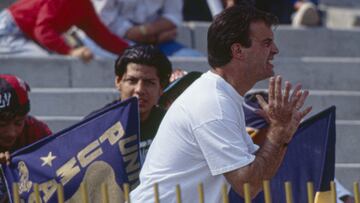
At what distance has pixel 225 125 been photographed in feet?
18.7

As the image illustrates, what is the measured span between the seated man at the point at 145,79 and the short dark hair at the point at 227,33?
63.8 inches

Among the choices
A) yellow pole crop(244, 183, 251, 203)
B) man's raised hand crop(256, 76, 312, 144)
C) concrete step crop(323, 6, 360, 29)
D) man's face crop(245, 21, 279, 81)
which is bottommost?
concrete step crop(323, 6, 360, 29)

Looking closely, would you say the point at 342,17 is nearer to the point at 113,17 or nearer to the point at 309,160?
the point at 113,17

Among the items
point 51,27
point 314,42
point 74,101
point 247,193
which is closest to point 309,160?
point 247,193

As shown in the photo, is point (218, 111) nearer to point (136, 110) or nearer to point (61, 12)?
point (136, 110)

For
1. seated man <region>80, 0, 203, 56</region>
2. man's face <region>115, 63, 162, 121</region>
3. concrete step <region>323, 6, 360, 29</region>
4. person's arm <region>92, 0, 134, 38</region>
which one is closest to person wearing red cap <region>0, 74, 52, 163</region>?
man's face <region>115, 63, 162, 121</region>

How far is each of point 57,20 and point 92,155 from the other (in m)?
2.87

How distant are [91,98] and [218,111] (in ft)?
13.1

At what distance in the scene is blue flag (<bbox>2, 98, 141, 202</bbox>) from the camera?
6.94 meters

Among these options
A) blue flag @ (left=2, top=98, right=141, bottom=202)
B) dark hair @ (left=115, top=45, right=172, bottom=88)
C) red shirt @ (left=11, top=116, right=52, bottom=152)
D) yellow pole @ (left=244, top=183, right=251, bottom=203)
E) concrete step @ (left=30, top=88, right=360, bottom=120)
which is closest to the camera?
yellow pole @ (left=244, top=183, right=251, bottom=203)

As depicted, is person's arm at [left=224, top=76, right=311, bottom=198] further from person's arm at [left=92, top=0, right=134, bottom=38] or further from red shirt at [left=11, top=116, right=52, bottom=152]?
person's arm at [left=92, top=0, right=134, bottom=38]

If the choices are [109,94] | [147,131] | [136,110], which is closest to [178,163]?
[136,110]

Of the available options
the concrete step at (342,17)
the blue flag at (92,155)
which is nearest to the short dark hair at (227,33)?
the blue flag at (92,155)

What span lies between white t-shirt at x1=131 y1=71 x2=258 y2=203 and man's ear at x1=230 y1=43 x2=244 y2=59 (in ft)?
0.40
